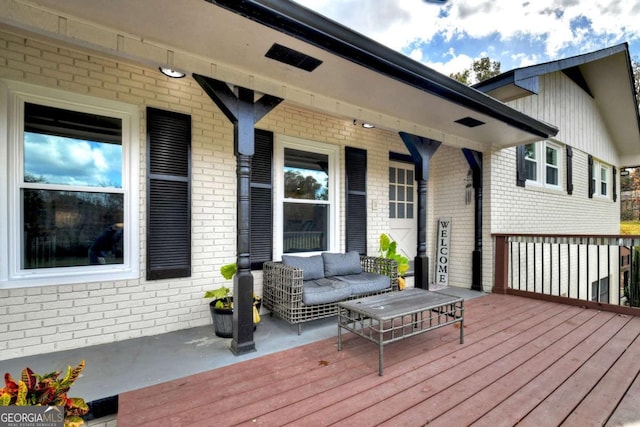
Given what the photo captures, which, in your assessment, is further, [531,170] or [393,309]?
[531,170]

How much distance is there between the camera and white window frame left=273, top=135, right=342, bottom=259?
13.1ft

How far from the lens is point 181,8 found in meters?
1.84

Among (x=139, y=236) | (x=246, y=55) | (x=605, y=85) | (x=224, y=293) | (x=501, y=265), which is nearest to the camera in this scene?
(x=246, y=55)

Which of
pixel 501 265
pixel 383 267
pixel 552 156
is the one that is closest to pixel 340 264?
pixel 383 267

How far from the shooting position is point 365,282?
11.8 ft

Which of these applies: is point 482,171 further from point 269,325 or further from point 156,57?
point 156,57

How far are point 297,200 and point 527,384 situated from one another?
3175 mm

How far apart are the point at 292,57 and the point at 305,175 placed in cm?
206

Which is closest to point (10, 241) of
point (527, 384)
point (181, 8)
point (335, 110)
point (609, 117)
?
point (181, 8)

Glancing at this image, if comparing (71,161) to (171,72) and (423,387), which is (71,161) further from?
(423,387)

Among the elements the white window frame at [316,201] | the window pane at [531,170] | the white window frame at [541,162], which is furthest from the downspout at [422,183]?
the white window frame at [541,162]

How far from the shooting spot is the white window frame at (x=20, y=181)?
2.52 meters

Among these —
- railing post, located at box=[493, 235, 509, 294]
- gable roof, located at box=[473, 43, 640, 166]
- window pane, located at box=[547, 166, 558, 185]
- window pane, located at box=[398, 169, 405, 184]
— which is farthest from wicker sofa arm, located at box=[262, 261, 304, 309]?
window pane, located at box=[547, 166, 558, 185]

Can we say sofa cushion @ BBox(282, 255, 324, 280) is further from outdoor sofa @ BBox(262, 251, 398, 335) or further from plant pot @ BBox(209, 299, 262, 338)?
plant pot @ BBox(209, 299, 262, 338)
